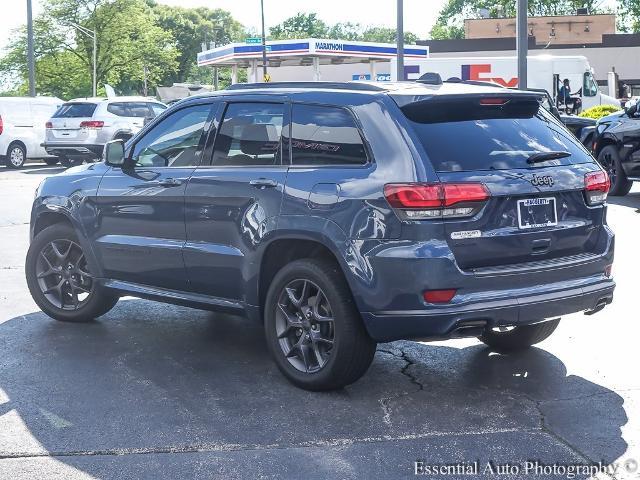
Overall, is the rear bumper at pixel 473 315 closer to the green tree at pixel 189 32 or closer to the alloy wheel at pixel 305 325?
the alloy wheel at pixel 305 325

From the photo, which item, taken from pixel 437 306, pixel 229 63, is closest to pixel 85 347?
pixel 437 306

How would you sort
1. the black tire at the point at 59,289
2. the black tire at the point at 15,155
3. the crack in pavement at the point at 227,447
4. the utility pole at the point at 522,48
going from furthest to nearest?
the black tire at the point at 15,155, the utility pole at the point at 522,48, the black tire at the point at 59,289, the crack in pavement at the point at 227,447

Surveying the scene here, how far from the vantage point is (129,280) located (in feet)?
23.6

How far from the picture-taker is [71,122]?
26609 millimetres

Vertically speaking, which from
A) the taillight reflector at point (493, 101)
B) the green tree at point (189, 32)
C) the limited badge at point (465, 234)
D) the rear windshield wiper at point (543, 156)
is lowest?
the limited badge at point (465, 234)

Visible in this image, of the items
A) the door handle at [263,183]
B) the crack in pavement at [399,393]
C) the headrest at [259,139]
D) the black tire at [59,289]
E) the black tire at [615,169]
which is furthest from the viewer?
the black tire at [615,169]

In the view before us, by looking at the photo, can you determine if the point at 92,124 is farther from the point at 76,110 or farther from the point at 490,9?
the point at 490,9

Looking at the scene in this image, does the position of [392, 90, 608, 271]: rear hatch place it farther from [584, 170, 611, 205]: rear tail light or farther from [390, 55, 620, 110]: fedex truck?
[390, 55, 620, 110]: fedex truck

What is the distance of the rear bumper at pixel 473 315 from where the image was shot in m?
5.36

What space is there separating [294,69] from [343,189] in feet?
224

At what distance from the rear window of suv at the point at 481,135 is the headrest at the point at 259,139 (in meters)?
0.92

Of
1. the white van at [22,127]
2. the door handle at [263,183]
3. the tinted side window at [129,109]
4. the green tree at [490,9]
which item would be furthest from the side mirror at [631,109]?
the green tree at [490,9]

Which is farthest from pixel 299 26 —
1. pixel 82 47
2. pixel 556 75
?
pixel 556 75

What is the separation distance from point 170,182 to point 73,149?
67.3ft
